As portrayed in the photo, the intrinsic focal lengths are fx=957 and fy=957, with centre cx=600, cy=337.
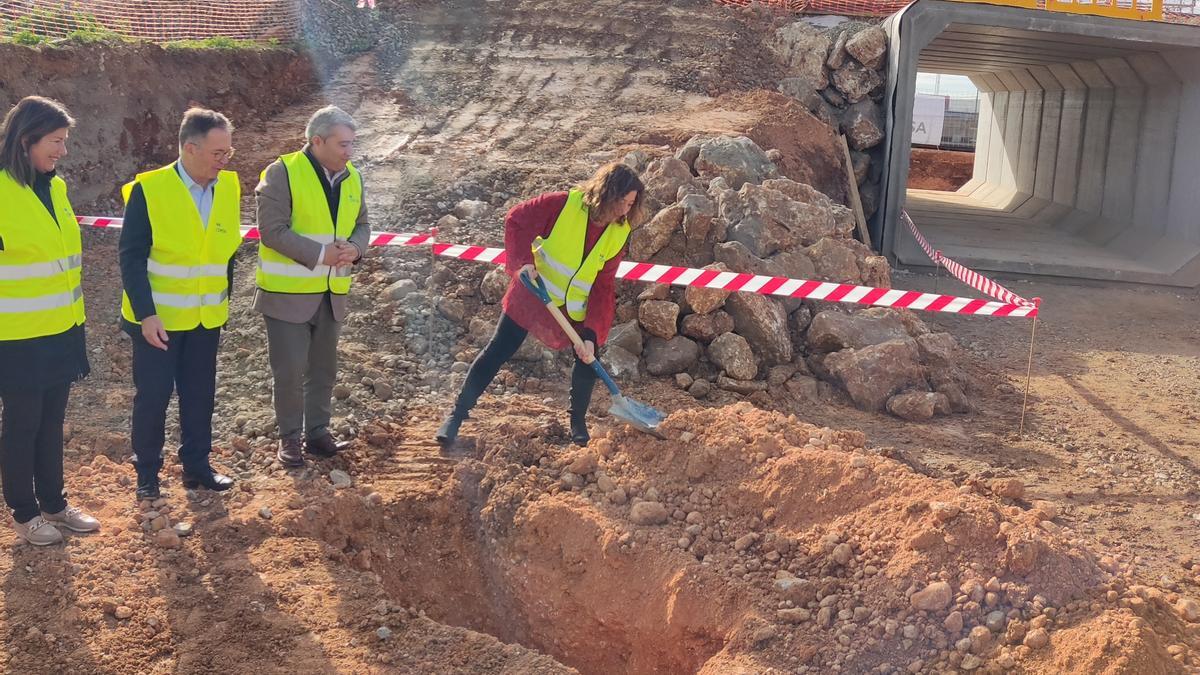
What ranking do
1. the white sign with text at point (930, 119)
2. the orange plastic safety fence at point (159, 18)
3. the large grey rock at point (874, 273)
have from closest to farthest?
the large grey rock at point (874, 273) → the orange plastic safety fence at point (159, 18) → the white sign with text at point (930, 119)

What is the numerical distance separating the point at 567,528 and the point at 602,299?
1.24m

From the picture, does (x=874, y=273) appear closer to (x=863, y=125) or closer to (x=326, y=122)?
(x=326, y=122)

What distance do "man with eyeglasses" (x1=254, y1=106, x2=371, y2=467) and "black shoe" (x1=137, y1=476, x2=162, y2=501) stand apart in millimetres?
617

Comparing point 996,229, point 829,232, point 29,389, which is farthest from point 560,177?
point 996,229

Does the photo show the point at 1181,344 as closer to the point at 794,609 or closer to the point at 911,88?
the point at 911,88

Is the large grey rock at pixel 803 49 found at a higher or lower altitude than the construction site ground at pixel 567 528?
higher

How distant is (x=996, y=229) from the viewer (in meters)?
15.0

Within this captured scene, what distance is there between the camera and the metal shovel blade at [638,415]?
4.89 metres

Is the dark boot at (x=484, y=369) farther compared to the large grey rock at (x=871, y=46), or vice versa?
the large grey rock at (x=871, y=46)

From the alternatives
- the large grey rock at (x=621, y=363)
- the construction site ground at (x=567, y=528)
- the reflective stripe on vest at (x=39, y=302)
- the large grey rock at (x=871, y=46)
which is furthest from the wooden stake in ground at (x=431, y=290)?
the large grey rock at (x=871, y=46)

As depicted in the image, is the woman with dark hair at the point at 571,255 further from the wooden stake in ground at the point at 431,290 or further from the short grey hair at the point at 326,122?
the wooden stake in ground at the point at 431,290

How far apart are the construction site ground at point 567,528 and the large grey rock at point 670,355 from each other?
14cm

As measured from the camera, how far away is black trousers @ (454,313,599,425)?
5039 mm

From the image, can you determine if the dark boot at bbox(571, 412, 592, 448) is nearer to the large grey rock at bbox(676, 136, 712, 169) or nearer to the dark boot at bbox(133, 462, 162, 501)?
the dark boot at bbox(133, 462, 162, 501)
